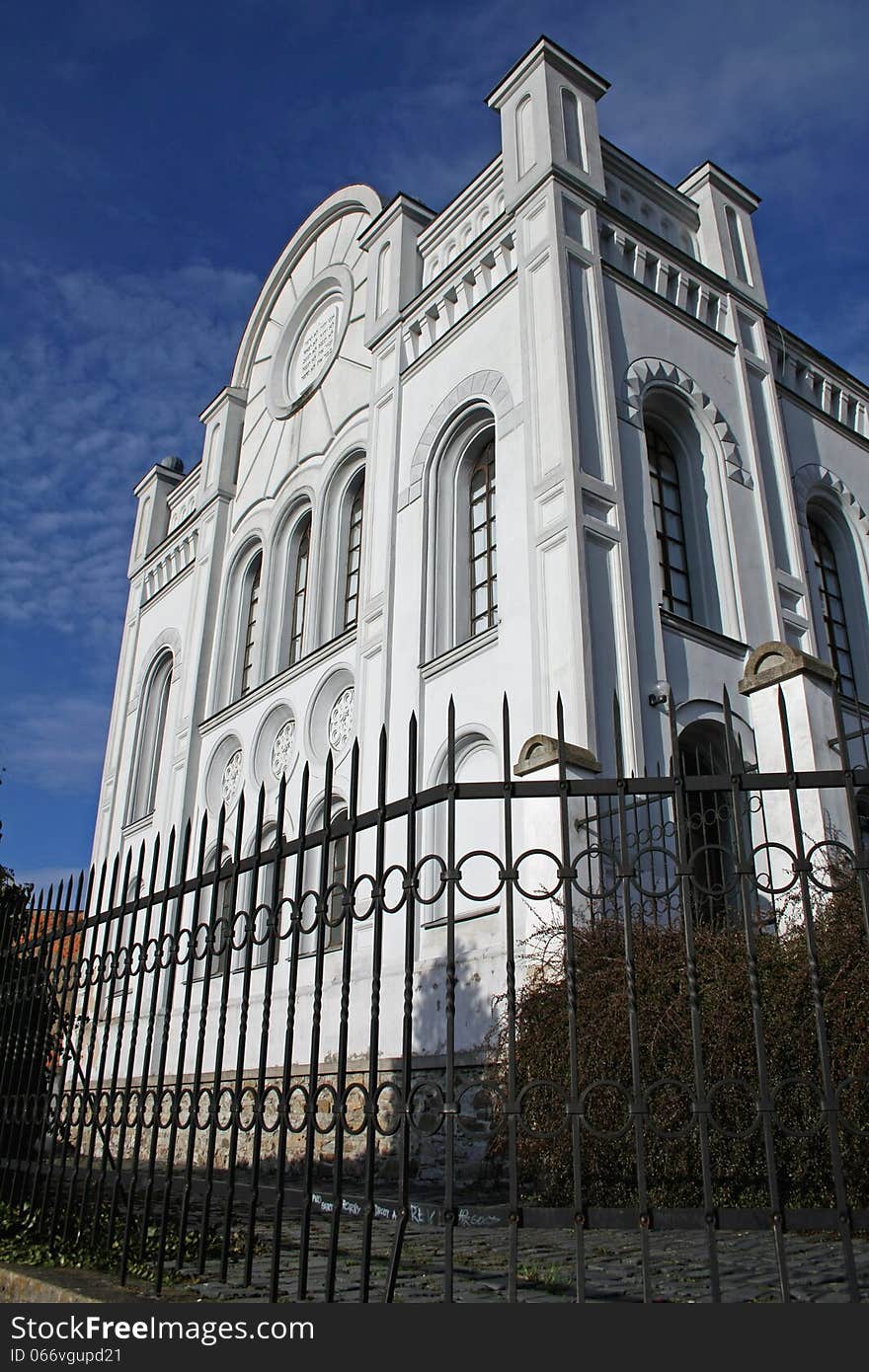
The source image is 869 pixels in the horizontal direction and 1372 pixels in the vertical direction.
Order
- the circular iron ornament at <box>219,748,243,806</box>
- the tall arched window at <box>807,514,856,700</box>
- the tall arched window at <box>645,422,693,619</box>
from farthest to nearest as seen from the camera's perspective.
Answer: the circular iron ornament at <box>219,748,243,806</box> → the tall arched window at <box>807,514,856,700</box> → the tall arched window at <box>645,422,693,619</box>

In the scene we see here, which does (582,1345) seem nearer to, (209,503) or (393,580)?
(393,580)

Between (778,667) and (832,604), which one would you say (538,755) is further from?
(832,604)

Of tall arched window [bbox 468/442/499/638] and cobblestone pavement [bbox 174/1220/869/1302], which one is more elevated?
tall arched window [bbox 468/442/499/638]

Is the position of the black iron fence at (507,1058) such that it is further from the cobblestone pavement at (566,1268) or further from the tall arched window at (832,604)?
the tall arched window at (832,604)

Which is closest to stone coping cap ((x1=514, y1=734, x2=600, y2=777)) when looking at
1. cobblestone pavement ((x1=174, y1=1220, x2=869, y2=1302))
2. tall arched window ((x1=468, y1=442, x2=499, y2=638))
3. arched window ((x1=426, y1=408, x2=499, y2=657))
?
cobblestone pavement ((x1=174, y1=1220, x2=869, y2=1302))

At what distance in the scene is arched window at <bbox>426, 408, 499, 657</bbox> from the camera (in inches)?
460

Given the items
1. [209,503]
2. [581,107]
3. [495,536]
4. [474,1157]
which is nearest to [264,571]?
[209,503]

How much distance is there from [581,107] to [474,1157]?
1240 centimetres

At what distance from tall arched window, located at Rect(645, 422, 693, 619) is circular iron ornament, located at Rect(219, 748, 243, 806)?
7435 millimetres

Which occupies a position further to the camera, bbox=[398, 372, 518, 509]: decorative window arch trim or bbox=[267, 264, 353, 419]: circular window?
bbox=[267, 264, 353, 419]: circular window

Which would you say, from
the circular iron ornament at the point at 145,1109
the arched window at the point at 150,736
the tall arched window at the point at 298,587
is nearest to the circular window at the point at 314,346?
the tall arched window at the point at 298,587

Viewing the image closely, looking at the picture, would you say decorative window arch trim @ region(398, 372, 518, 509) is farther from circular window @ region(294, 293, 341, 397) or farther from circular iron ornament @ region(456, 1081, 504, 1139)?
circular iron ornament @ region(456, 1081, 504, 1139)

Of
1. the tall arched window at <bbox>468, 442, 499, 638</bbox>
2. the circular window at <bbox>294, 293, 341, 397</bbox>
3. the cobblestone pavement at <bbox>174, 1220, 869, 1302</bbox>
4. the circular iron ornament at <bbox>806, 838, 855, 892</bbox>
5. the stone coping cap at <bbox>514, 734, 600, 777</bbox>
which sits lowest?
the cobblestone pavement at <bbox>174, 1220, 869, 1302</bbox>

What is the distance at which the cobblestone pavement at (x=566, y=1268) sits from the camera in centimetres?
356
